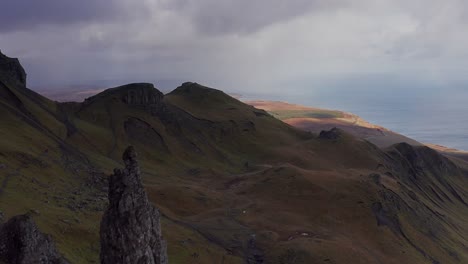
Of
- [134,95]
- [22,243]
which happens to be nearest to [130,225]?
[22,243]

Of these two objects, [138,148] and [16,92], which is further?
[138,148]

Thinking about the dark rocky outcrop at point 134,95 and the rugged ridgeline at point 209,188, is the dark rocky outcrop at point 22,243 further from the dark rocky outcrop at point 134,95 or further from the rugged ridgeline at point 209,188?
the dark rocky outcrop at point 134,95

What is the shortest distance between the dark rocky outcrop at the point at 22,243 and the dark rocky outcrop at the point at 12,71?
122348 mm

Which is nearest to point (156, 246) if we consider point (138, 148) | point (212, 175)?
point (212, 175)

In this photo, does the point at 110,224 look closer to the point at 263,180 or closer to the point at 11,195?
the point at 11,195

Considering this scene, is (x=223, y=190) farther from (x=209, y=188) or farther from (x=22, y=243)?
(x=22, y=243)

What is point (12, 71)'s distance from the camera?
5876 inches

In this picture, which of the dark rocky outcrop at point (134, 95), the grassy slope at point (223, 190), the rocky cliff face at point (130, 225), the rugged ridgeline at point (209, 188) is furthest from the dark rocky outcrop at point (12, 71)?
the rocky cliff face at point (130, 225)

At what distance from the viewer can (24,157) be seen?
313 ft

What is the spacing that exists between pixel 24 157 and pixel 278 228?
185ft

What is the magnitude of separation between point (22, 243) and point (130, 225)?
26.4ft

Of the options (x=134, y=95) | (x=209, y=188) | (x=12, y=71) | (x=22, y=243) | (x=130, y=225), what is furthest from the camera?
(x=134, y=95)

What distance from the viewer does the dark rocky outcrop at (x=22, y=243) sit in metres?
34.1

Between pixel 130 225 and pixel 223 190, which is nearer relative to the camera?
pixel 130 225
